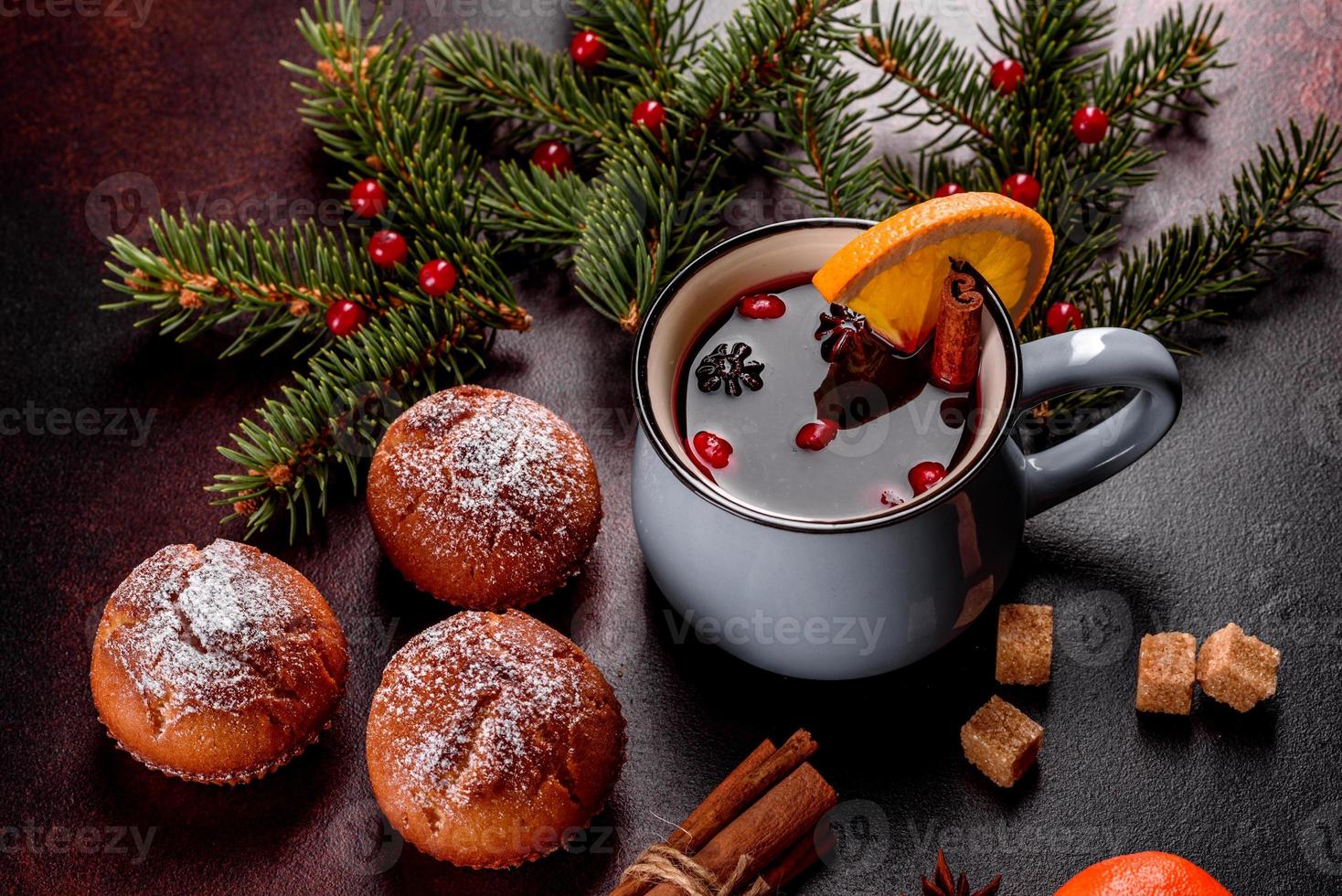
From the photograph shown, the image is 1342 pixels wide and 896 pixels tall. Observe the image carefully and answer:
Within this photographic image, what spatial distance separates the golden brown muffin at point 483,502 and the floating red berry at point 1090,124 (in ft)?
2.12

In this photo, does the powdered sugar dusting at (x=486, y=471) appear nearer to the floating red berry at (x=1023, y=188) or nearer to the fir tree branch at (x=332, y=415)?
the fir tree branch at (x=332, y=415)

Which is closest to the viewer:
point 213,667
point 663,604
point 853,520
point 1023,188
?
point 853,520

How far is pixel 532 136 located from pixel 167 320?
455 millimetres

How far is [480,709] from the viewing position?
1110mm

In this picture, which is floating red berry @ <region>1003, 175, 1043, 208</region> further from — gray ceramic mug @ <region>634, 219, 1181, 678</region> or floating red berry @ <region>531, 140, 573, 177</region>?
floating red berry @ <region>531, 140, 573, 177</region>

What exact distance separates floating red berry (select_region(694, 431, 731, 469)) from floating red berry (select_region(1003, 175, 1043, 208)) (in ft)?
1.64

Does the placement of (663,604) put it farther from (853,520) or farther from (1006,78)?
(1006,78)

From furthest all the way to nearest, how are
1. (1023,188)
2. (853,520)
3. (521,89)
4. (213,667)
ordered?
(521,89) → (1023,188) → (213,667) → (853,520)

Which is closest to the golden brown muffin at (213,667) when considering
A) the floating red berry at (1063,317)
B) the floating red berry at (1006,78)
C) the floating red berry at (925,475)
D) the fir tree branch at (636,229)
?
the fir tree branch at (636,229)

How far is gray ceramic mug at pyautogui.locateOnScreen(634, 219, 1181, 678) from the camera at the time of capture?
1.06 meters

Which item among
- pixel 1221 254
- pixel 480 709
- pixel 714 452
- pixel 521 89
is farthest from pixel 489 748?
pixel 1221 254

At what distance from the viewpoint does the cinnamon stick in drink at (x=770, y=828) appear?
1111 mm

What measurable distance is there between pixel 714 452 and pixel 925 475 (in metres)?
0.17

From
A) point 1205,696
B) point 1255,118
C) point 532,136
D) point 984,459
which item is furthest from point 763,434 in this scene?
point 1255,118
